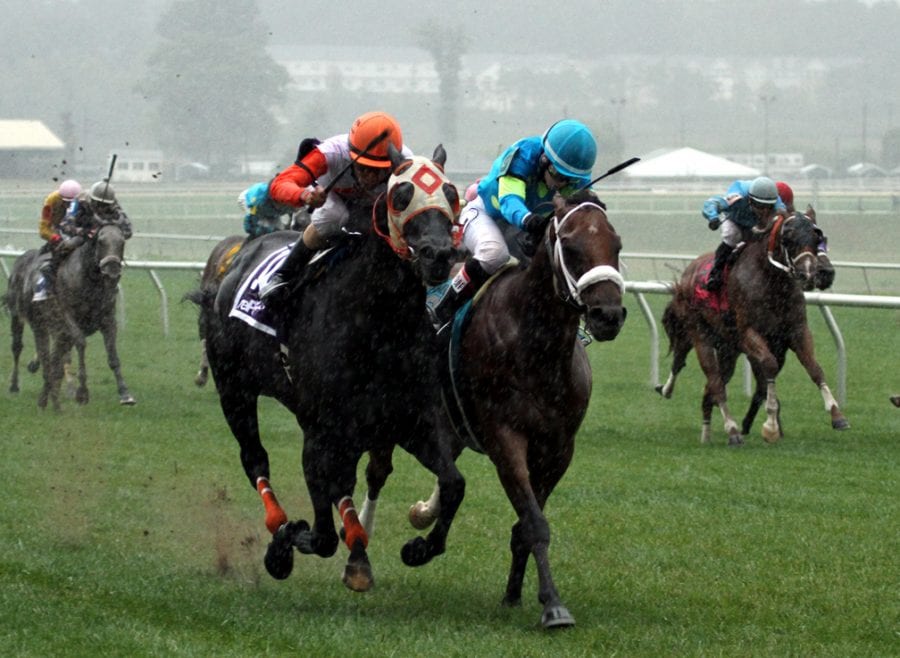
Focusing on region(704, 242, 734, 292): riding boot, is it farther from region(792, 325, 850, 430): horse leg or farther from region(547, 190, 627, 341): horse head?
region(547, 190, 627, 341): horse head

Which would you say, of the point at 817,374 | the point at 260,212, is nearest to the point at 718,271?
the point at 817,374

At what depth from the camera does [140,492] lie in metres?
8.73

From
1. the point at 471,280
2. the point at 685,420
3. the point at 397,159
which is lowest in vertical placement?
the point at 685,420

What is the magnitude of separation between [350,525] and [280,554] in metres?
0.34

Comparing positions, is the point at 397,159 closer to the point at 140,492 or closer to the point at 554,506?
the point at 554,506

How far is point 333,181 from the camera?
6.05m

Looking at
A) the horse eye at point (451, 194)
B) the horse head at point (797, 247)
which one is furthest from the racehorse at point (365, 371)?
the horse head at point (797, 247)

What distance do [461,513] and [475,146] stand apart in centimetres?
6321

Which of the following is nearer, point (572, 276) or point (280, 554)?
point (572, 276)

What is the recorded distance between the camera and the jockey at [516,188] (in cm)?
604

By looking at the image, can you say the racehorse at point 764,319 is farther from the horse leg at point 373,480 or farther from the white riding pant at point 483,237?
the white riding pant at point 483,237

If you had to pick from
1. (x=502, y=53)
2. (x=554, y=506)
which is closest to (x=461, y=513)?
(x=554, y=506)

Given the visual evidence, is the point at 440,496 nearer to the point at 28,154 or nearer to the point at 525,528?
the point at 525,528

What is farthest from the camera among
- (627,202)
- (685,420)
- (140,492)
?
(627,202)
